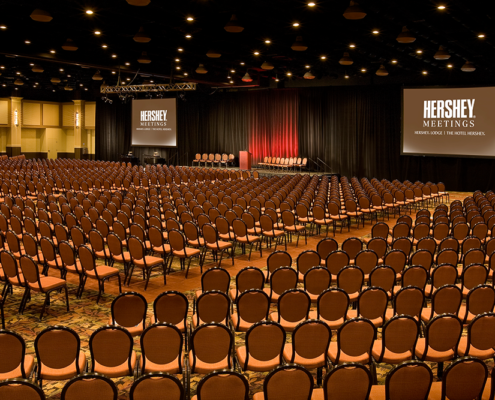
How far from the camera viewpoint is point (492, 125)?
20.3 m

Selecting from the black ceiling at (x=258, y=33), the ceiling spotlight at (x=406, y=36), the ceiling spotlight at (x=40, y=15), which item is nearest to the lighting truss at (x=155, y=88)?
the black ceiling at (x=258, y=33)

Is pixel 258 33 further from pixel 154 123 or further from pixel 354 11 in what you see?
pixel 154 123

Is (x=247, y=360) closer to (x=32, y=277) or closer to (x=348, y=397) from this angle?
(x=348, y=397)

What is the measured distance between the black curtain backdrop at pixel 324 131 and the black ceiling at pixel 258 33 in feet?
12.1

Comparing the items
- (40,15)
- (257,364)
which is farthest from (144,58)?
(257,364)

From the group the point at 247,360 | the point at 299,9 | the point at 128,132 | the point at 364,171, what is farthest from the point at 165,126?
the point at 247,360

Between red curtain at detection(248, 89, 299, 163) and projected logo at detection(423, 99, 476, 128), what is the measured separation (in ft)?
26.4

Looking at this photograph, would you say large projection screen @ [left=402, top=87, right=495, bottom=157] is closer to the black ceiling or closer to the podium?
the black ceiling

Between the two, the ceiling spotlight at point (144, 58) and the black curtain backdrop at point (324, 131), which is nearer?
the ceiling spotlight at point (144, 58)

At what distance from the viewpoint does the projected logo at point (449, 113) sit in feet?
68.1

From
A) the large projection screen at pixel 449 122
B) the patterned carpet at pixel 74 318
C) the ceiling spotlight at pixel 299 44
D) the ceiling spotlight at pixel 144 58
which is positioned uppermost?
the ceiling spotlight at pixel 144 58

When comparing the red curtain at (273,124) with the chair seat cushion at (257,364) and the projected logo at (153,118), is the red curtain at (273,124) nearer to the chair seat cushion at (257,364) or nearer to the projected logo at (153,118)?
the projected logo at (153,118)

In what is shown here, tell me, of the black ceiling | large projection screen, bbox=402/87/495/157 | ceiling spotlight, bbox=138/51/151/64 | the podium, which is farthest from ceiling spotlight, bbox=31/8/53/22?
the podium

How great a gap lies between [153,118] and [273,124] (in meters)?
8.29
